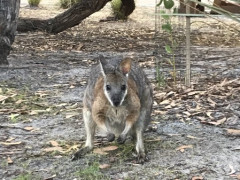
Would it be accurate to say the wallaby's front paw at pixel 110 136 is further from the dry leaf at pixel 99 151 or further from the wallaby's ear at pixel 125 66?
the wallaby's ear at pixel 125 66

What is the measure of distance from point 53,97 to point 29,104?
35 cm

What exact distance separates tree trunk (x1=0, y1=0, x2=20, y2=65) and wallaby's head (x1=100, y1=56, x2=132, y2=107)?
10.7ft

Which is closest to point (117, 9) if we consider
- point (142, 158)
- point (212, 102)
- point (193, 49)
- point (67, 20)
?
point (67, 20)

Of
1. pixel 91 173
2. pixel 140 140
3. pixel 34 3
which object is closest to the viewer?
pixel 91 173

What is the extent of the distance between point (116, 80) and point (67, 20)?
5.99 meters

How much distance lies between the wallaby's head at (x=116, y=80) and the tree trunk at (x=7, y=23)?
Result: 3274mm

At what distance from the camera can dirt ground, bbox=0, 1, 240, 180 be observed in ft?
9.95

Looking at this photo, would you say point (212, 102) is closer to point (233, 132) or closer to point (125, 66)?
point (233, 132)

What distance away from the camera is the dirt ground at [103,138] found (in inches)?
119

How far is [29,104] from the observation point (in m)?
4.68

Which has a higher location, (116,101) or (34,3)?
(116,101)

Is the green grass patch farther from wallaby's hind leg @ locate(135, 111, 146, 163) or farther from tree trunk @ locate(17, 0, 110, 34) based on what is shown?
tree trunk @ locate(17, 0, 110, 34)

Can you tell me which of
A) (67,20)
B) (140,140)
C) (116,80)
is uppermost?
(116,80)

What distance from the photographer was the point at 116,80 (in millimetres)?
3096
